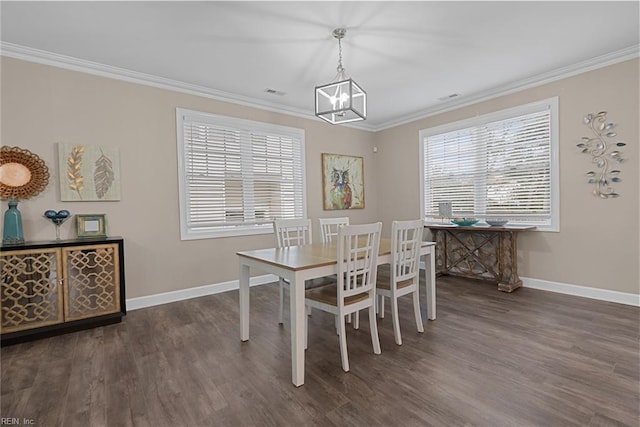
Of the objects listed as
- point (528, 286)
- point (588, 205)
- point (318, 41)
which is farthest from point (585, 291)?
point (318, 41)

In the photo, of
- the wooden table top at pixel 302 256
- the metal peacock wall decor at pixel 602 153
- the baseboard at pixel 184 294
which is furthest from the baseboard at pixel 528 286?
the wooden table top at pixel 302 256

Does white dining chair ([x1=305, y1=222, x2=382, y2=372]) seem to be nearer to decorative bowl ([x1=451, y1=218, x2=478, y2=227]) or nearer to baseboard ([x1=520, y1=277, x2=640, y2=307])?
decorative bowl ([x1=451, y1=218, x2=478, y2=227])

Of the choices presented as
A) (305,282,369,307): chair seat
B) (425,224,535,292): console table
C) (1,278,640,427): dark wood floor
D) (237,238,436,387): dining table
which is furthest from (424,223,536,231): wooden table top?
(305,282,369,307): chair seat

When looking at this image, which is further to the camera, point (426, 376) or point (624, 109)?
point (624, 109)

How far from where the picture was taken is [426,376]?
2.08 meters

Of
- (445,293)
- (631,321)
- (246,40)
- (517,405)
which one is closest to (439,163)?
(445,293)

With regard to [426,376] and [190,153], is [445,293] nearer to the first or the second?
[426,376]

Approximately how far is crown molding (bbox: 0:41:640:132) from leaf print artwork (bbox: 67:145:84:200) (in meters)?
0.87

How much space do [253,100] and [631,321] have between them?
4931mm

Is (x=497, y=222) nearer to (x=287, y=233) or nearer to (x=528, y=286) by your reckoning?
(x=528, y=286)

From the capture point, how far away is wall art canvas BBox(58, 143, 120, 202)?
3201 millimetres

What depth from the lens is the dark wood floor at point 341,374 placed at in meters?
1.72

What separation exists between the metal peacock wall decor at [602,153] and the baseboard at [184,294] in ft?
14.3

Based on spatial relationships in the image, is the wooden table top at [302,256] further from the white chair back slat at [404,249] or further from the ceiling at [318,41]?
the ceiling at [318,41]
